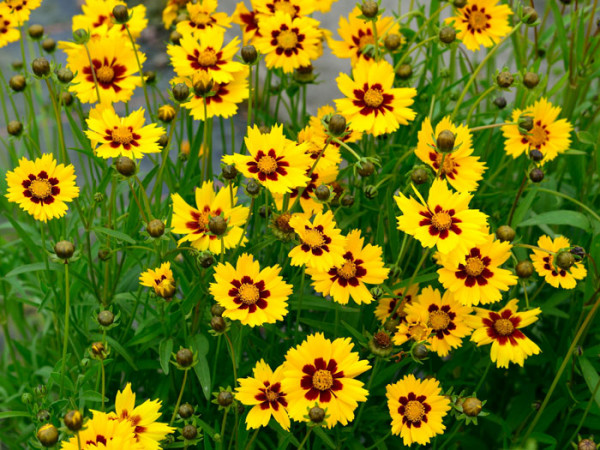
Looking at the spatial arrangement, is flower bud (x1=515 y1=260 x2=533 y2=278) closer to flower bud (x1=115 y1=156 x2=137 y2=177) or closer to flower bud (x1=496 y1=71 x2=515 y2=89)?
flower bud (x1=496 y1=71 x2=515 y2=89)

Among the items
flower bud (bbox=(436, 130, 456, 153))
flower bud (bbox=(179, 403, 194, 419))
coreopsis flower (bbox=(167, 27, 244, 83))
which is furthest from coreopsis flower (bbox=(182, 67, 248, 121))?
flower bud (bbox=(179, 403, 194, 419))

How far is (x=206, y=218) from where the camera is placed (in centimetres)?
107

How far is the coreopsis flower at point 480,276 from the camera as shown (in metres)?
0.98

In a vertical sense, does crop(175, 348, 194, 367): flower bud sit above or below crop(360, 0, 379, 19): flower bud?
below

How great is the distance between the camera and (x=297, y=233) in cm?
96

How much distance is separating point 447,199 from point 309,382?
299 millimetres

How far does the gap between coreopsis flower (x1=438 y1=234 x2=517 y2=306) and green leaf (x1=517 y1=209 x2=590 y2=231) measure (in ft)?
0.60

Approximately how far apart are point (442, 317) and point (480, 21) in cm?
62

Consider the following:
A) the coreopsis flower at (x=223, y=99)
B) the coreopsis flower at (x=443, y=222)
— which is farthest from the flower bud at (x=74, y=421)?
the coreopsis flower at (x=223, y=99)

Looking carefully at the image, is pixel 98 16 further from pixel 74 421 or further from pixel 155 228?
pixel 74 421

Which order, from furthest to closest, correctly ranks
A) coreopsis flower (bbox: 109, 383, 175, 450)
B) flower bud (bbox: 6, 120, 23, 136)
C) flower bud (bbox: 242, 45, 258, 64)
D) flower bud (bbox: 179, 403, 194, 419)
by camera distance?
flower bud (bbox: 6, 120, 23, 136) → flower bud (bbox: 242, 45, 258, 64) → flower bud (bbox: 179, 403, 194, 419) → coreopsis flower (bbox: 109, 383, 175, 450)

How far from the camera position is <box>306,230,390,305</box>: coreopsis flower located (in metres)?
0.98

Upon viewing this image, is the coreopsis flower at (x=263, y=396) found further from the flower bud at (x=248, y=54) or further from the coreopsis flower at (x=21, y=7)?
the coreopsis flower at (x=21, y=7)

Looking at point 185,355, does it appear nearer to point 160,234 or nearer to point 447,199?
point 160,234
